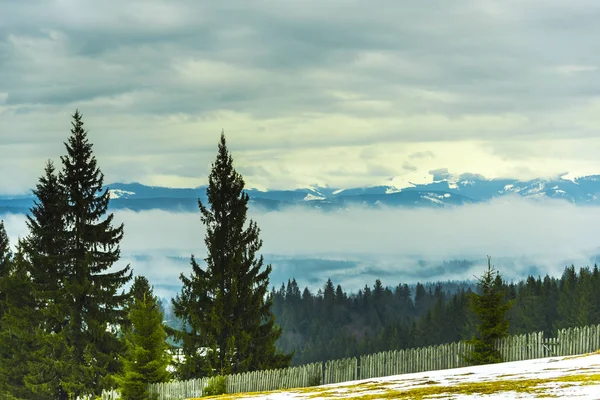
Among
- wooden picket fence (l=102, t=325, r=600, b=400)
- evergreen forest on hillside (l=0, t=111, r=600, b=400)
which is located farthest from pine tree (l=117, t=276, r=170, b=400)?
evergreen forest on hillside (l=0, t=111, r=600, b=400)

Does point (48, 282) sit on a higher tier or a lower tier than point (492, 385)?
higher

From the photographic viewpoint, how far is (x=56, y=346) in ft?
179

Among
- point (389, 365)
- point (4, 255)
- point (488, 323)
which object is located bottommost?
point (389, 365)

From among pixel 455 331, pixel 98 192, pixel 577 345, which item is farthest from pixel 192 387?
pixel 455 331

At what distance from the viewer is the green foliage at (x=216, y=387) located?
1752 inches

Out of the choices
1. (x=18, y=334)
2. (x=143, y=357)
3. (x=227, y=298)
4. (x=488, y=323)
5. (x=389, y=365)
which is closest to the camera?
(x=488, y=323)

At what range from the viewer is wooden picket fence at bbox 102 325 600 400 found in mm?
43656

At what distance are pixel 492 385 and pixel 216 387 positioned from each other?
20.0 metres

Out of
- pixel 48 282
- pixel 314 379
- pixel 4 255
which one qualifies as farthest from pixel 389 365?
pixel 4 255

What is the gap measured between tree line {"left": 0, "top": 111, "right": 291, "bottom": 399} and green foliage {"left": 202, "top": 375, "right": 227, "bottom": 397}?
541 cm

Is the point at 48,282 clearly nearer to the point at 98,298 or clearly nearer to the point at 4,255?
the point at 98,298

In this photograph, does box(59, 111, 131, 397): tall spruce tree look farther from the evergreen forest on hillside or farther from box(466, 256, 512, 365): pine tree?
box(466, 256, 512, 365): pine tree

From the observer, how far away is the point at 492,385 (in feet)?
92.7

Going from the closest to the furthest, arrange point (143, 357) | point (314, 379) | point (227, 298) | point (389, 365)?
point (143, 357)
point (314, 379)
point (389, 365)
point (227, 298)
